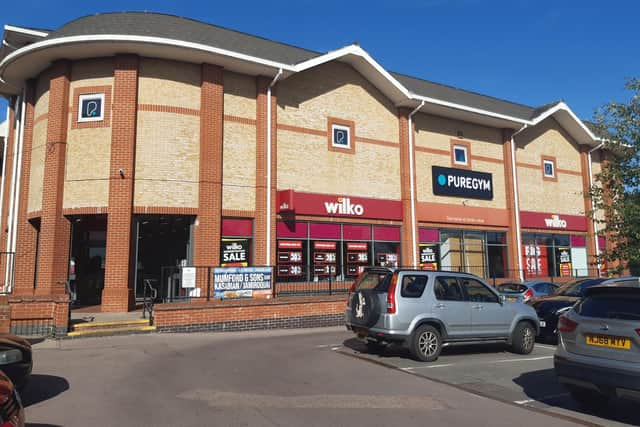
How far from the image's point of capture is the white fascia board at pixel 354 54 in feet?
58.8

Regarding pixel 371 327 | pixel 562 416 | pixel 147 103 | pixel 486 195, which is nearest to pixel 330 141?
pixel 147 103

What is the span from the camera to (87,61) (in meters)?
16.2

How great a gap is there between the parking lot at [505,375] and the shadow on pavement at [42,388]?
5329 millimetres

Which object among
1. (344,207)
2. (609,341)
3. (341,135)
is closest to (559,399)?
(609,341)

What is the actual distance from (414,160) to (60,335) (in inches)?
Result: 595

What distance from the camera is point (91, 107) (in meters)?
16.1

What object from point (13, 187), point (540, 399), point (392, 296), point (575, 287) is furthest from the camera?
point (13, 187)

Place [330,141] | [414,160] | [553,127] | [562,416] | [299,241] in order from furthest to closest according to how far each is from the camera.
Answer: [553,127]
[414,160]
[330,141]
[299,241]
[562,416]

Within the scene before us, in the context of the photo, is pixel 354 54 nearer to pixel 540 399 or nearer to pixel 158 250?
pixel 158 250

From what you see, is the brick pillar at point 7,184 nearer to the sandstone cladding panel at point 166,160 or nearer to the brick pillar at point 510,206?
the sandstone cladding panel at point 166,160

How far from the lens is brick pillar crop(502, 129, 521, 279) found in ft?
76.5

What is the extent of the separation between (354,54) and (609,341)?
16029 millimetres

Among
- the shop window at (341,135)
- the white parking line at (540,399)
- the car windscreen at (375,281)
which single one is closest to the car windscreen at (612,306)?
the white parking line at (540,399)

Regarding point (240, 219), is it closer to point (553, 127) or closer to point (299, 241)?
point (299, 241)
